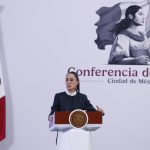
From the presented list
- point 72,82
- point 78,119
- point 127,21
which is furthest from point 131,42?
point 78,119

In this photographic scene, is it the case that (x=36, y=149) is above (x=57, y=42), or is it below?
below

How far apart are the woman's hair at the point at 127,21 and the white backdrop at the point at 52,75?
0.81ft

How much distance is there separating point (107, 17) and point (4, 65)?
55.6 inches

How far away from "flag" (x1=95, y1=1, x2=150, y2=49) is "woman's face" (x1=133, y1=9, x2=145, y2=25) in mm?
73

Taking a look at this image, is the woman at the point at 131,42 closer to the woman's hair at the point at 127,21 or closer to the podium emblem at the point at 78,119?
the woman's hair at the point at 127,21

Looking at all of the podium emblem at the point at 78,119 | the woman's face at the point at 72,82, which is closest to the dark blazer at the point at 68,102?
the woman's face at the point at 72,82

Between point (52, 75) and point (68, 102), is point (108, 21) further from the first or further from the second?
point (68, 102)

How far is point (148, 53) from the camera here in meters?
5.75

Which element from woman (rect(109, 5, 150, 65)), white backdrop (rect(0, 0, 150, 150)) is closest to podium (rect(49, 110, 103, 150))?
white backdrop (rect(0, 0, 150, 150))

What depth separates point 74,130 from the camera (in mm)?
4039

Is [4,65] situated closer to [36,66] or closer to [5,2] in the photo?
[36,66]

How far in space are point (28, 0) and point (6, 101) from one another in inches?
48.9

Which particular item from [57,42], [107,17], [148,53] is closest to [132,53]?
[148,53]

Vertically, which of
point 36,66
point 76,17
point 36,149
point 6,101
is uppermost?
point 76,17
